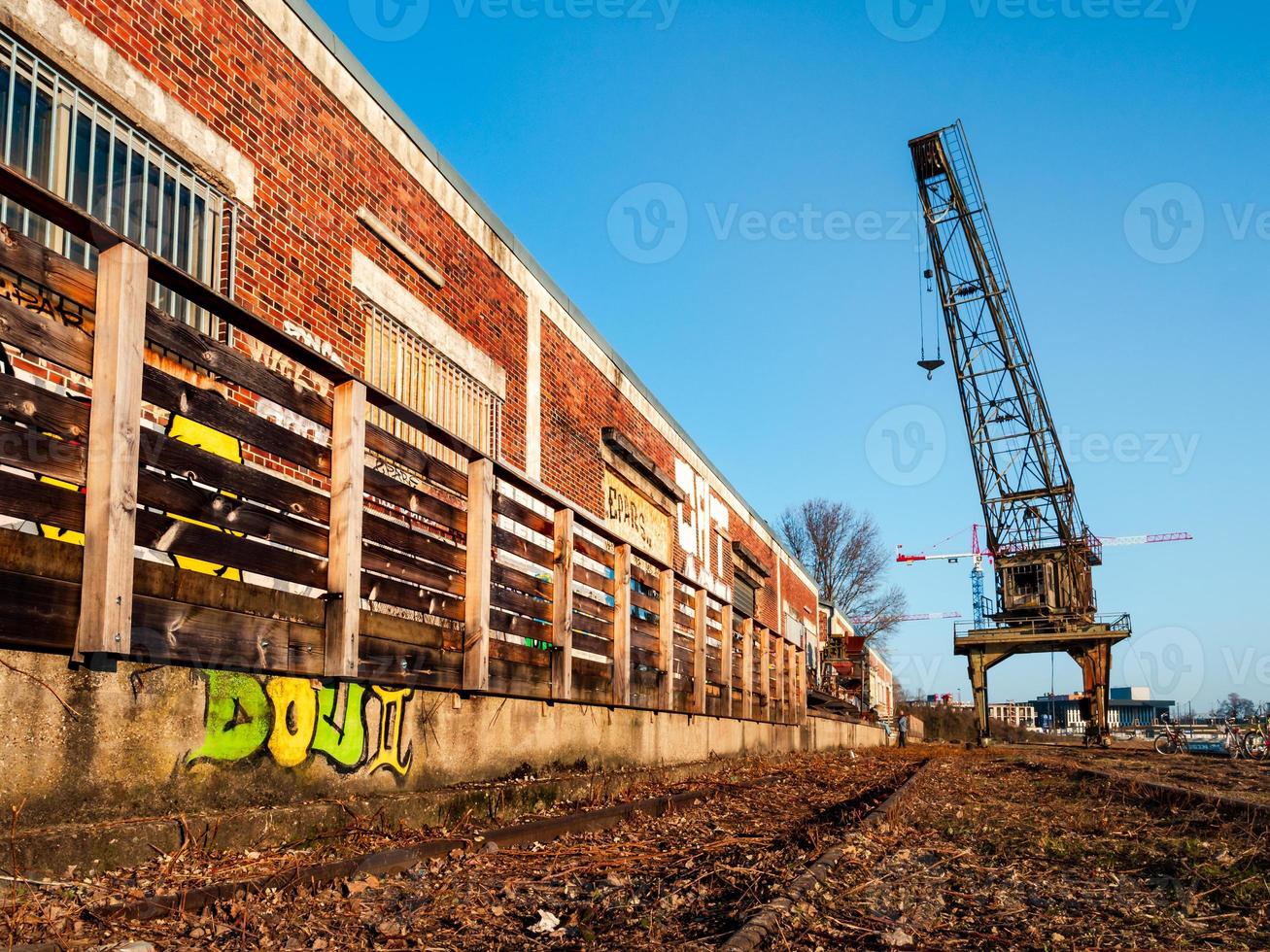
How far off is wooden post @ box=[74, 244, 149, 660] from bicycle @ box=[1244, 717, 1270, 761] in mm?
26341

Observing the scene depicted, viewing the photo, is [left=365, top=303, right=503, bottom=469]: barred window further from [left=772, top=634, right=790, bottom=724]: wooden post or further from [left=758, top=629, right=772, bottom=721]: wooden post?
[left=772, top=634, right=790, bottom=724]: wooden post

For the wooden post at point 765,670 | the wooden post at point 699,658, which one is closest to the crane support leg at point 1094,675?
the wooden post at point 765,670

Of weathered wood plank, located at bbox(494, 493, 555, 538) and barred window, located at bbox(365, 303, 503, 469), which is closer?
weathered wood plank, located at bbox(494, 493, 555, 538)

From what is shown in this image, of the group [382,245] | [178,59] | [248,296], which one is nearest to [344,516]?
[248,296]

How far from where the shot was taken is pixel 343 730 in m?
5.36

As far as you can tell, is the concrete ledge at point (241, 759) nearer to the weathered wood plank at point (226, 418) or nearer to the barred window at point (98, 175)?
the weathered wood plank at point (226, 418)

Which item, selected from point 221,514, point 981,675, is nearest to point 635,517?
point 221,514

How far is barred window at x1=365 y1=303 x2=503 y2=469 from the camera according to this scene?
29.3 feet

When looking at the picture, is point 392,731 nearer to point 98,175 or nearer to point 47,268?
point 47,268

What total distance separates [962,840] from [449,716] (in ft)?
10.4

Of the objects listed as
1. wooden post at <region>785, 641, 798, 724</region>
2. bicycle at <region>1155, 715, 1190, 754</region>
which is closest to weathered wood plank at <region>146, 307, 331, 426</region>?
wooden post at <region>785, 641, 798, 724</region>

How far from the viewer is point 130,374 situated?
3.70m

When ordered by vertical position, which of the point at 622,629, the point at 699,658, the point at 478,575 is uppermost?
the point at 478,575

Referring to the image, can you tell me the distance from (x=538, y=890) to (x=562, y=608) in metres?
3.45
